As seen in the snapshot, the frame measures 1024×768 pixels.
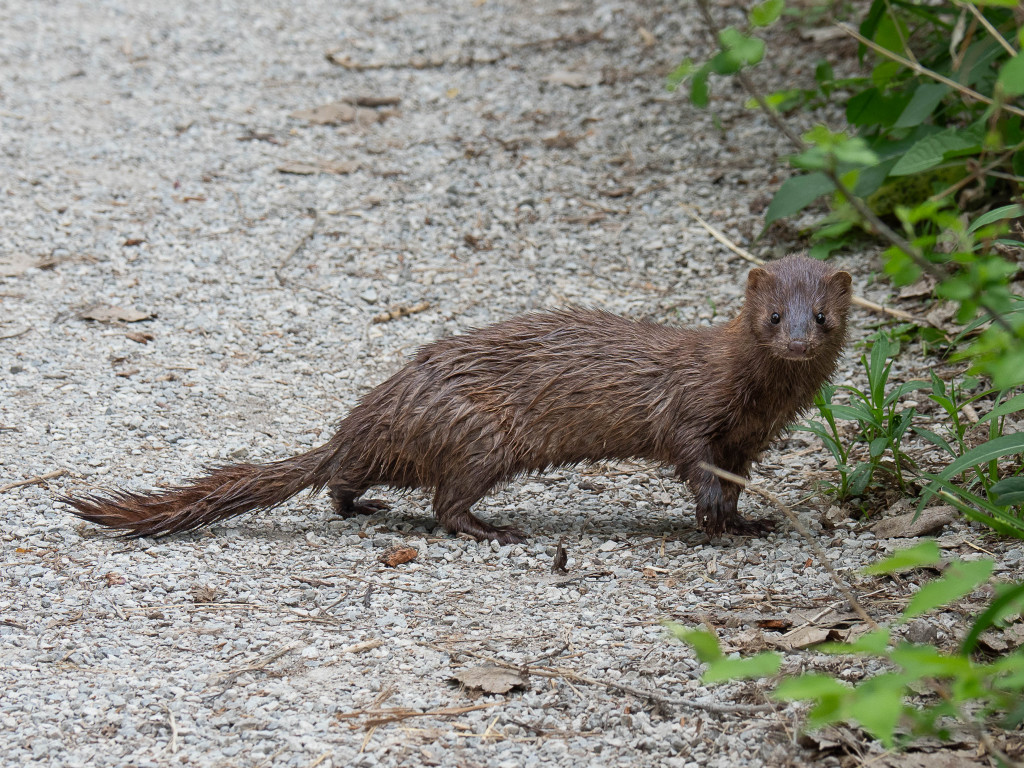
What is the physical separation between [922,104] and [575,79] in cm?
412

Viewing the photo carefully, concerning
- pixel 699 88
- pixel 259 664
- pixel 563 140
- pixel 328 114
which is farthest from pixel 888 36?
pixel 259 664

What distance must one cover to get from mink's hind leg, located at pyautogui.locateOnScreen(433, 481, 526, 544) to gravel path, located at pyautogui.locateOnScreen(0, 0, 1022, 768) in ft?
0.33

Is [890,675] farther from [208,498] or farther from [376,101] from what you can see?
[376,101]

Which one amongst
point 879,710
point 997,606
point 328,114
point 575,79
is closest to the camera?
point 879,710

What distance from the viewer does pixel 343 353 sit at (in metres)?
6.45

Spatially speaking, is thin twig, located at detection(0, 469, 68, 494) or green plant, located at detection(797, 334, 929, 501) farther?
thin twig, located at detection(0, 469, 68, 494)

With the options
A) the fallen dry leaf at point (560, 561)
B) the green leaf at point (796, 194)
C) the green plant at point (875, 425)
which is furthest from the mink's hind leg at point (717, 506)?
the green leaf at point (796, 194)

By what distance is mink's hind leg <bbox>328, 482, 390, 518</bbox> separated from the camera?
495 centimetres

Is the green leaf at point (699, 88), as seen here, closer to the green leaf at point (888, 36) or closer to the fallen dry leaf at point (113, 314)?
the green leaf at point (888, 36)

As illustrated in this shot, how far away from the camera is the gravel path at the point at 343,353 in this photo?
331cm

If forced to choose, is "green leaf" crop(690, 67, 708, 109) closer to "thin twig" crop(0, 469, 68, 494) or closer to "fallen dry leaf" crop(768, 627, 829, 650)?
"fallen dry leaf" crop(768, 627, 829, 650)

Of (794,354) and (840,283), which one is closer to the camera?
(794,354)

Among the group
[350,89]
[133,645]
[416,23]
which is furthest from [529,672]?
[416,23]

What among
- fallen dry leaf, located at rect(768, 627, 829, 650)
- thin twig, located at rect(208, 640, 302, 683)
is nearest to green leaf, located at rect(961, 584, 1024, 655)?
fallen dry leaf, located at rect(768, 627, 829, 650)
